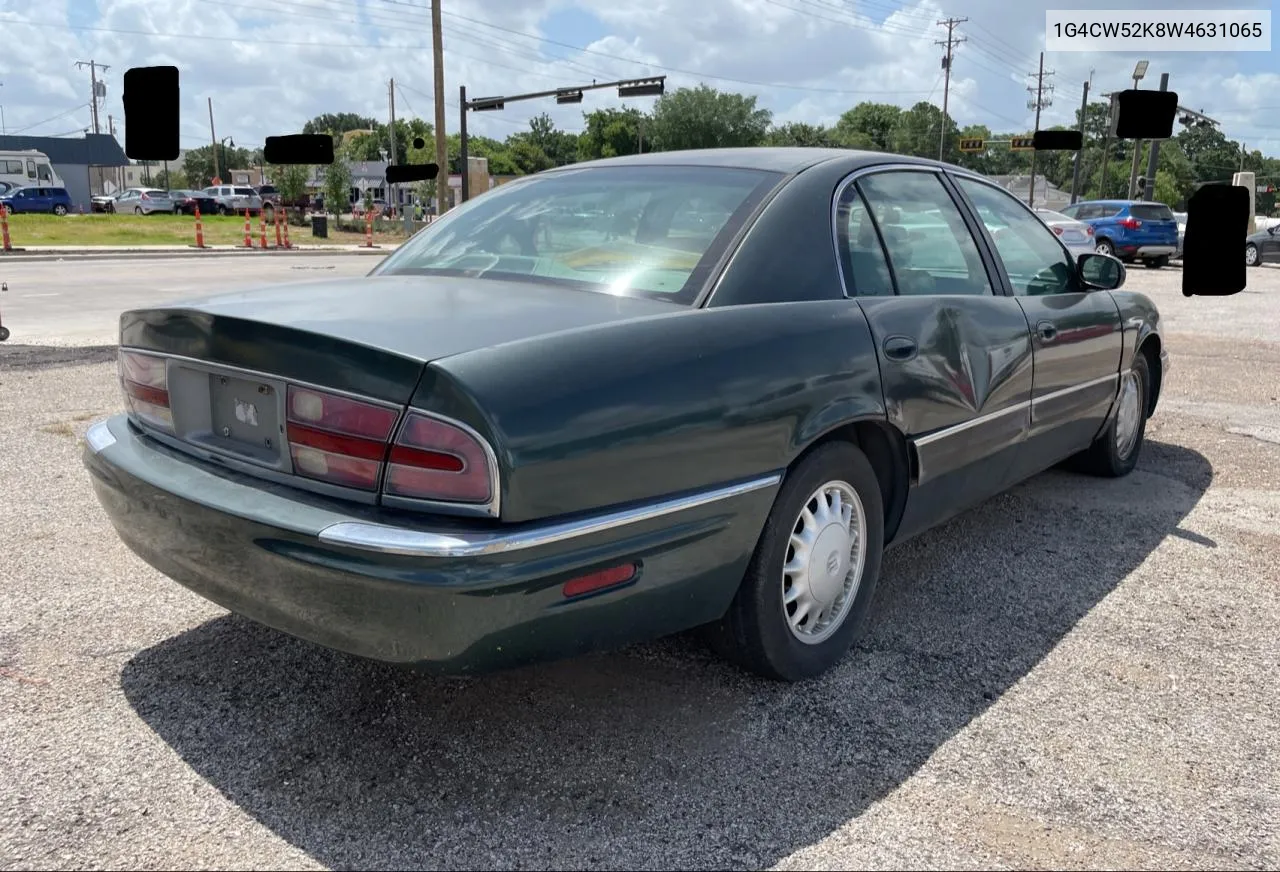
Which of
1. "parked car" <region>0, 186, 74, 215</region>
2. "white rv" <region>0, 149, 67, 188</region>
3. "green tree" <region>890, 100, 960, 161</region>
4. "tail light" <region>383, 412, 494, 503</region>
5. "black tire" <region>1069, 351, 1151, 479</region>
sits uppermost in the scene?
"green tree" <region>890, 100, 960, 161</region>

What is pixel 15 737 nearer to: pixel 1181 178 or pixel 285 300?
pixel 285 300

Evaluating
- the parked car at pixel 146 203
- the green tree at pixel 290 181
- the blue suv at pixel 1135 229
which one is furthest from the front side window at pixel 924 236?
the parked car at pixel 146 203

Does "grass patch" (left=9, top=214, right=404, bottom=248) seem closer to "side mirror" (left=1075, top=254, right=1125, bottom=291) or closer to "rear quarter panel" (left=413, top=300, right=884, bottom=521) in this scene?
"side mirror" (left=1075, top=254, right=1125, bottom=291)

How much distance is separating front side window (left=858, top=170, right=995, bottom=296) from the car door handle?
0.73ft

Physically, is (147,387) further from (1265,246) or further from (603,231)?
(1265,246)

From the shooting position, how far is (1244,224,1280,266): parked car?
25.1 m

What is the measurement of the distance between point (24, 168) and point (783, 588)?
51949 mm

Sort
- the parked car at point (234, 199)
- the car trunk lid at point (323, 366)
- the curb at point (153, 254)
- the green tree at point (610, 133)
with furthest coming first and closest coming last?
1. the green tree at point (610, 133)
2. the parked car at point (234, 199)
3. the curb at point (153, 254)
4. the car trunk lid at point (323, 366)

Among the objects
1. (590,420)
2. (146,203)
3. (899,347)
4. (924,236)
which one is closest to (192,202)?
(146,203)

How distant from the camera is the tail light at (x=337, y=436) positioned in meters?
2.15

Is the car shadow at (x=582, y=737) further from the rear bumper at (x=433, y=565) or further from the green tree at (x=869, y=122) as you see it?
the green tree at (x=869, y=122)

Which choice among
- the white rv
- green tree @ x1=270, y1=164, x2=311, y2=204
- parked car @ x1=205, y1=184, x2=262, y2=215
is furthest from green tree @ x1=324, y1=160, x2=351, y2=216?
parked car @ x1=205, y1=184, x2=262, y2=215

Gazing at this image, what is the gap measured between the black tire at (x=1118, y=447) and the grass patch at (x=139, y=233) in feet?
84.5

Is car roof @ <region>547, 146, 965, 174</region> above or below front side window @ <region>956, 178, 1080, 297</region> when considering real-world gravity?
above
